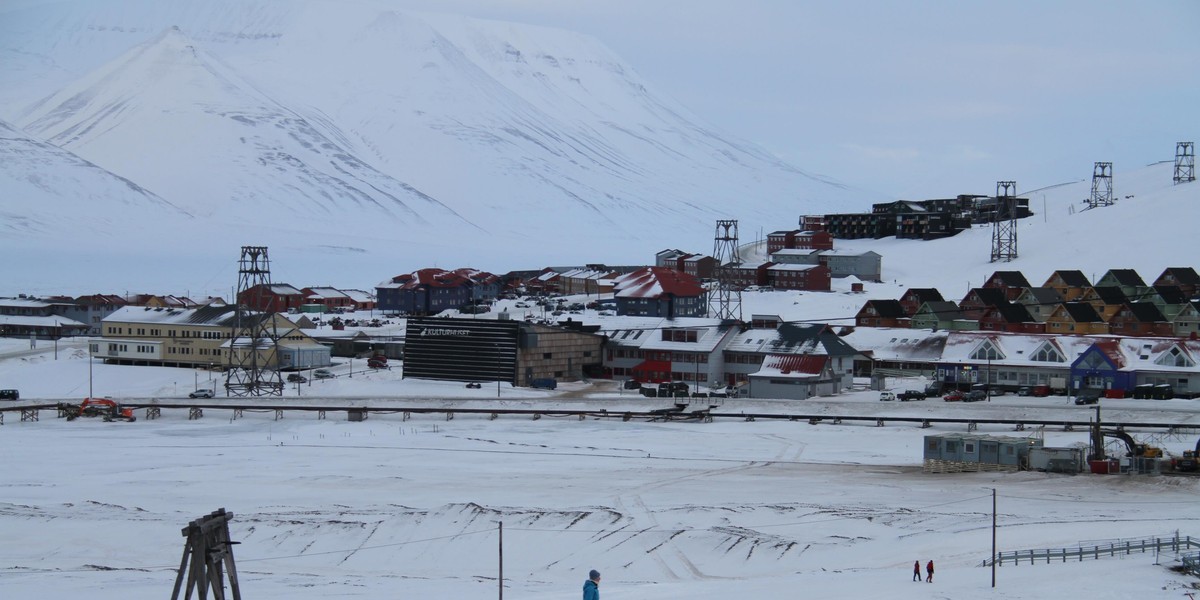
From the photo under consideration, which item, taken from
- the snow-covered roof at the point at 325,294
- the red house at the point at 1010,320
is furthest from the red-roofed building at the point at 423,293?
the red house at the point at 1010,320

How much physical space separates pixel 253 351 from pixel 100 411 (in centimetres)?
629

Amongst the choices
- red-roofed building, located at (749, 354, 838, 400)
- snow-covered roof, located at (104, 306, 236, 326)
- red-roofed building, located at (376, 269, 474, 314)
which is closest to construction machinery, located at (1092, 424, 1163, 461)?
red-roofed building, located at (749, 354, 838, 400)

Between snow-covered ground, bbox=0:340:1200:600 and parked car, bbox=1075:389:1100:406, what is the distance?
58.4 inches

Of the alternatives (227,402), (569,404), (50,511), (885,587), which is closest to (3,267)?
(227,402)

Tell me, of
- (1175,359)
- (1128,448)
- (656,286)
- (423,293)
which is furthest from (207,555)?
(423,293)

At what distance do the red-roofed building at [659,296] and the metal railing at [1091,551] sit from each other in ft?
136

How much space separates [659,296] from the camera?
63.5 metres

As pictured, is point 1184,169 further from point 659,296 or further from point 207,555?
point 207,555

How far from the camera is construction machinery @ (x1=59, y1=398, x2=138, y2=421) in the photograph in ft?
134

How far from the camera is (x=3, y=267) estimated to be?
111000 millimetres

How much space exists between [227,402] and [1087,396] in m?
28.9

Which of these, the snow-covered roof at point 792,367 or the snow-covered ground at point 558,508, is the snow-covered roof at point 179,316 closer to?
the snow-covered ground at point 558,508

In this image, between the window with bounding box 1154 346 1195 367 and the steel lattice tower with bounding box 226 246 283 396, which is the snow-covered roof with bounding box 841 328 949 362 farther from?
the steel lattice tower with bounding box 226 246 283 396

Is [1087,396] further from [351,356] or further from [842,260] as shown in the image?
[842,260]
